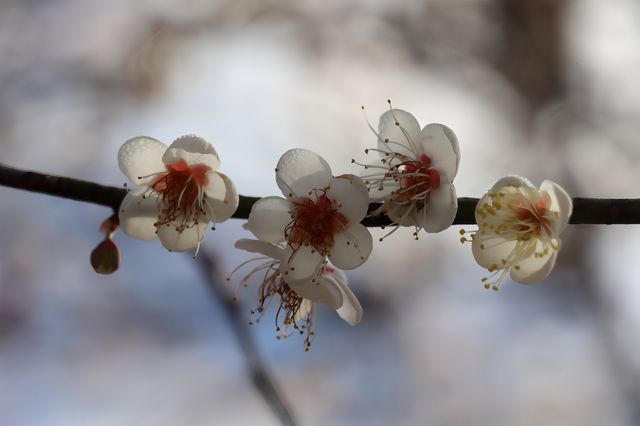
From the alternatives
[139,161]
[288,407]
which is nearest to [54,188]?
[139,161]

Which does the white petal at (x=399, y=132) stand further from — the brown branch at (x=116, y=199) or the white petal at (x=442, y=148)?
the brown branch at (x=116, y=199)

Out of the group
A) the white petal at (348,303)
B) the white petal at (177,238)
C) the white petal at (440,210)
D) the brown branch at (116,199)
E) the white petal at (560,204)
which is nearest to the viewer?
the brown branch at (116,199)

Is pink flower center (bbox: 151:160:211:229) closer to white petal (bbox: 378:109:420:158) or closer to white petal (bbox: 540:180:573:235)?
white petal (bbox: 378:109:420:158)

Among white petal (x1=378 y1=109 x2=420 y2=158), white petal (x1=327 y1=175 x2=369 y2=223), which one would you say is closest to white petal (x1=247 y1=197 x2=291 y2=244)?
white petal (x1=327 y1=175 x2=369 y2=223)

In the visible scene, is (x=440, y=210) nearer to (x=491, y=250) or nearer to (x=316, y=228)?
(x=491, y=250)

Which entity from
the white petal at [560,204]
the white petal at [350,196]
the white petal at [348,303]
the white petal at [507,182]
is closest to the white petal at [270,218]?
the white petal at [350,196]
